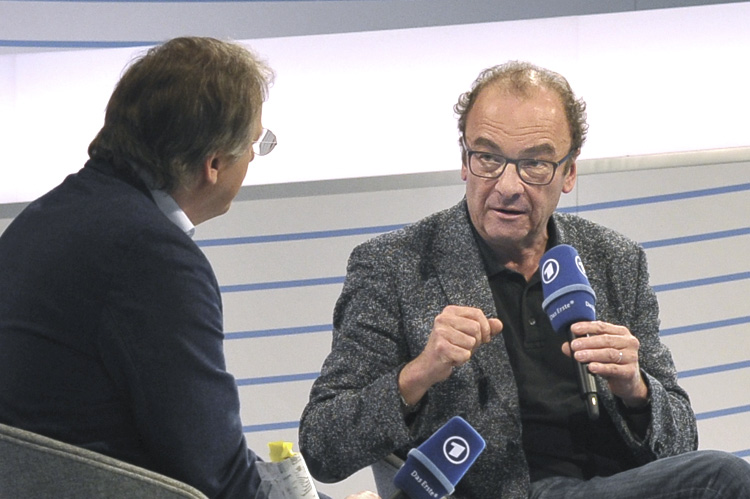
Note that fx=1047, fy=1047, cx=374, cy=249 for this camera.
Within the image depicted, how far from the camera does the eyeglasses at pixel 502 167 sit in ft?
9.07

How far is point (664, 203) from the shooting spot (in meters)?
4.23

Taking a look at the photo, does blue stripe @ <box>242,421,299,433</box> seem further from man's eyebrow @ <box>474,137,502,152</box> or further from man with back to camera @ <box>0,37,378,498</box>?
man with back to camera @ <box>0,37,378,498</box>

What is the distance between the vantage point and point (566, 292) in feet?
7.78

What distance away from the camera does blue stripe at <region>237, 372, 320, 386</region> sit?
415cm

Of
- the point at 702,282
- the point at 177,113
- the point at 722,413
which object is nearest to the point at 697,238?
the point at 702,282

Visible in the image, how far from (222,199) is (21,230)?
440mm

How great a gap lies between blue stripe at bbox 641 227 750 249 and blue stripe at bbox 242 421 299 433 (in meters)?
1.59

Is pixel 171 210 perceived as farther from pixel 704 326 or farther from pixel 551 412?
pixel 704 326

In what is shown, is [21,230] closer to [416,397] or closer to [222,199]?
[222,199]

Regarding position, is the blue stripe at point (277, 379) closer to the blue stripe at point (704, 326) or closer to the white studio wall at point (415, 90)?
the white studio wall at point (415, 90)

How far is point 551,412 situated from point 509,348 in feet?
0.63

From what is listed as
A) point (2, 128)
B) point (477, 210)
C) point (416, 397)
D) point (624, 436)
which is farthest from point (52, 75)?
point (624, 436)

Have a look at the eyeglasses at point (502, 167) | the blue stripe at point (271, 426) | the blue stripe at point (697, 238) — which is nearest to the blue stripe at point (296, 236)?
the blue stripe at point (271, 426)

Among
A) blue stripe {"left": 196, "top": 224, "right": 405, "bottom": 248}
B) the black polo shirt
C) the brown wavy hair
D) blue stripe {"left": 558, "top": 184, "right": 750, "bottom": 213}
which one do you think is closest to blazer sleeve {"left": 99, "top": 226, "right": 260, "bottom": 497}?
the brown wavy hair
